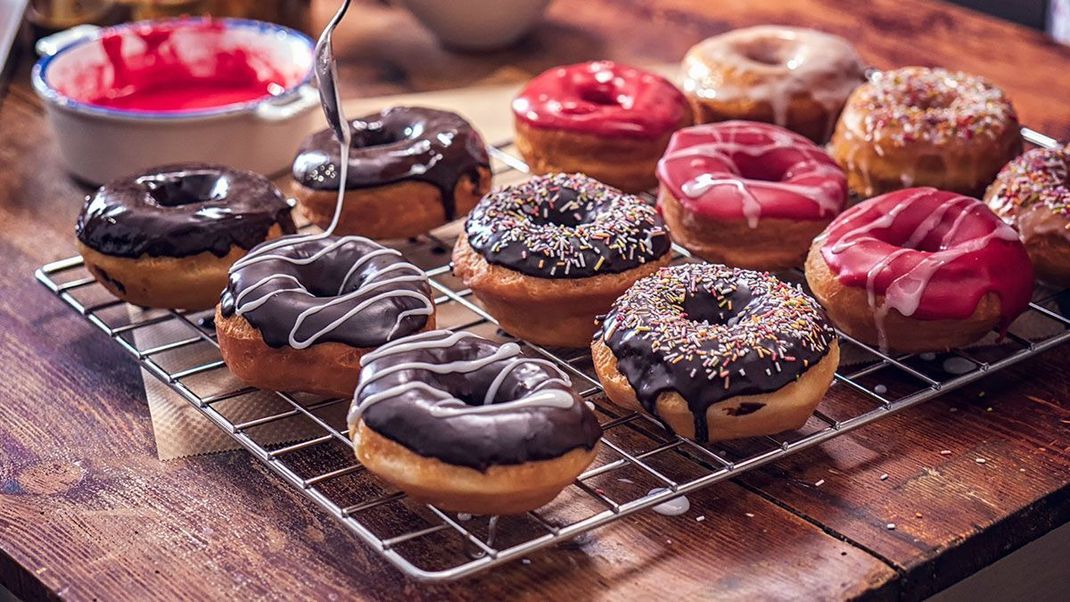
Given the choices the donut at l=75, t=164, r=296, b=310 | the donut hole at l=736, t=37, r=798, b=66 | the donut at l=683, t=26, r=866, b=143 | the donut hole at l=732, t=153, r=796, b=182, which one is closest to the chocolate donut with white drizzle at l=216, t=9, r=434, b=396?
the donut at l=75, t=164, r=296, b=310

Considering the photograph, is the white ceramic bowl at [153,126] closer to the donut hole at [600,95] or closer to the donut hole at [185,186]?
the donut hole at [185,186]

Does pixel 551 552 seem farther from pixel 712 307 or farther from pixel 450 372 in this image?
pixel 712 307

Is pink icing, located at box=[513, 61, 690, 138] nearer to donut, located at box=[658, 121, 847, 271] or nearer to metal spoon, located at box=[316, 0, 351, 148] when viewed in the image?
donut, located at box=[658, 121, 847, 271]

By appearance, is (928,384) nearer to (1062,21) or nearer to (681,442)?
(681,442)

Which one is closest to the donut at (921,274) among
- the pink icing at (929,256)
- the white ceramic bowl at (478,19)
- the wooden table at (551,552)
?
the pink icing at (929,256)

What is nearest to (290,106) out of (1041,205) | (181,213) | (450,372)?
(181,213)

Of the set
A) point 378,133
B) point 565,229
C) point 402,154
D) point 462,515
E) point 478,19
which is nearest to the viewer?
point 462,515
